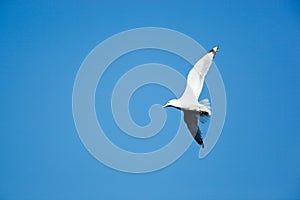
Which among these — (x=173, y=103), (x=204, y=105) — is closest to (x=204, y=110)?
(x=204, y=105)

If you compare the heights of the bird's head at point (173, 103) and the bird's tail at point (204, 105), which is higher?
the bird's head at point (173, 103)

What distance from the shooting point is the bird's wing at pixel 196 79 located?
2879 millimetres

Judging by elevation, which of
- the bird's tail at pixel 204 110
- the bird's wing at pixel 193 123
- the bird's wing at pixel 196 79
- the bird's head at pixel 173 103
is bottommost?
the bird's wing at pixel 193 123

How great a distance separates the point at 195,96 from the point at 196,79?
0.09 meters

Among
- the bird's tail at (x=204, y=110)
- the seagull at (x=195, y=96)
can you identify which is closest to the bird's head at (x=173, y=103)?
the seagull at (x=195, y=96)

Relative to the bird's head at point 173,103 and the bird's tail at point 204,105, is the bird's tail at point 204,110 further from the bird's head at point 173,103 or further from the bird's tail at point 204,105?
the bird's head at point 173,103

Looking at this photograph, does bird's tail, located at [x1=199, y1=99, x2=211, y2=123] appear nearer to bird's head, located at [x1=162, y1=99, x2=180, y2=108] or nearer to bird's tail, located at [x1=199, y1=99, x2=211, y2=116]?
bird's tail, located at [x1=199, y1=99, x2=211, y2=116]

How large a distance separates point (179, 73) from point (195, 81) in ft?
0.38

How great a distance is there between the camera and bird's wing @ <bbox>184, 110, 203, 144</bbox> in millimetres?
2908

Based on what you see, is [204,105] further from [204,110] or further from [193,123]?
[193,123]

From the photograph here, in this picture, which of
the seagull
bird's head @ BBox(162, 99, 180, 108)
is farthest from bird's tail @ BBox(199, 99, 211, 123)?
bird's head @ BBox(162, 99, 180, 108)

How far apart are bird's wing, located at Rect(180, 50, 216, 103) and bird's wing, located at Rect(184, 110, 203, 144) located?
0.08 metres

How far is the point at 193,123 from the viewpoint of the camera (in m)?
2.94

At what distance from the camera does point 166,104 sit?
2902 millimetres
